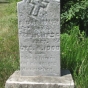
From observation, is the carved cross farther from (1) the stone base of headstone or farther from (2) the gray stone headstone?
(1) the stone base of headstone

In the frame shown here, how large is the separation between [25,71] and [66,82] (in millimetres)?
635

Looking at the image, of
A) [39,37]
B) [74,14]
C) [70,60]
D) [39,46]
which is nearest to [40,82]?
[39,46]

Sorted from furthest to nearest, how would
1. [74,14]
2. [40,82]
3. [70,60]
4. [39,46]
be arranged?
[74,14] < [70,60] < [39,46] < [40,82]

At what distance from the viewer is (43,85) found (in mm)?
3562

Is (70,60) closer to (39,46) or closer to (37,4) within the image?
(39,46)

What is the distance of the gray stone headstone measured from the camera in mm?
3592

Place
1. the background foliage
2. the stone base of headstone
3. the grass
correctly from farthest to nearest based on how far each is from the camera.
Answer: the background foliage < the grass < the stone base of headstone

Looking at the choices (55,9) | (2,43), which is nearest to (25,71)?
(55,9)

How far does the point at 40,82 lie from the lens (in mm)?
3602

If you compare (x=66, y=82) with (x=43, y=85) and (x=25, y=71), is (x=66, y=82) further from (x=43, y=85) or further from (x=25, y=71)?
(x=25, y=71)

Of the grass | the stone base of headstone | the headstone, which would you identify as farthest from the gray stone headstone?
the grass

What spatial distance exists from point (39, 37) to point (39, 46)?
0.13 m

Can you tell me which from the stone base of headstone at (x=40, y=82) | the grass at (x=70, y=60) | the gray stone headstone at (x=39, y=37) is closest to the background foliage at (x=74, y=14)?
the grass at (x=70, y=60)

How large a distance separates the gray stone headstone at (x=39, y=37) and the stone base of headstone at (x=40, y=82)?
101 millimetres
